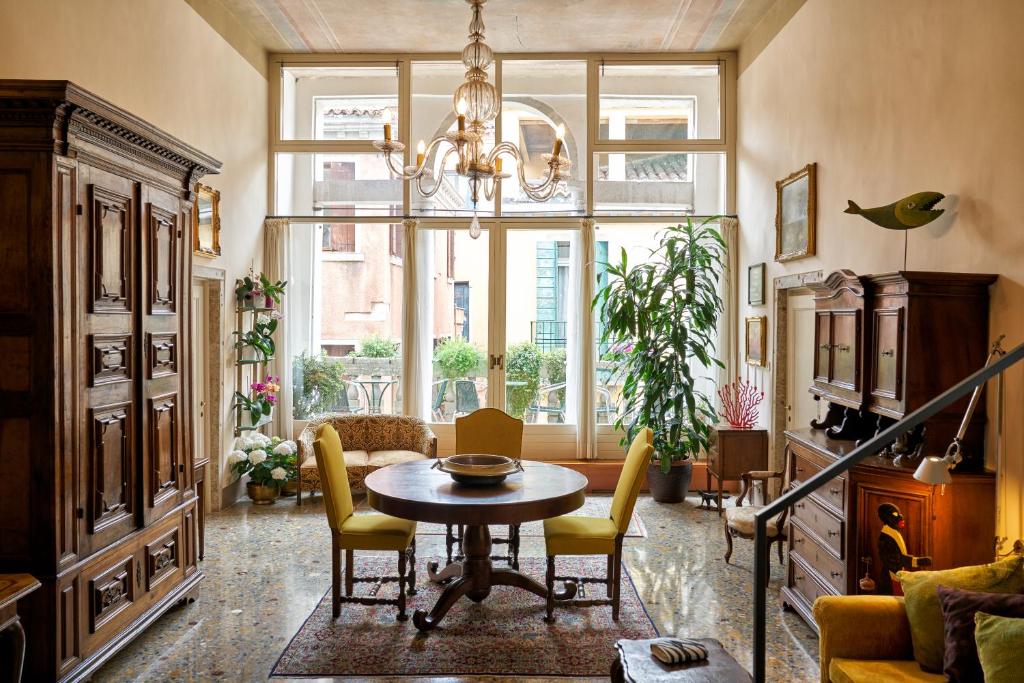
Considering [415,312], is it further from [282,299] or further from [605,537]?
[605,537]

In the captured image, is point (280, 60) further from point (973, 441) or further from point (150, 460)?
point (973, 441)

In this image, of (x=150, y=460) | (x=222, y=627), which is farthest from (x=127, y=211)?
(x=222, y=627)

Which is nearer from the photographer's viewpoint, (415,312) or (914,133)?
(914,133)

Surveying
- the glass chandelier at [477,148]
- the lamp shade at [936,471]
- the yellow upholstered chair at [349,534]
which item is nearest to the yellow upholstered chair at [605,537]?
the yellow upholstered chair at [349,534]

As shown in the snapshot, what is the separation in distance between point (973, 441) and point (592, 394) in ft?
13.3

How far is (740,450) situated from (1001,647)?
3838 millimetres

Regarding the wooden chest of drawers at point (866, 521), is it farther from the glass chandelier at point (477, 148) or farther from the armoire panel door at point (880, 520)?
the glass chandelier at point (477, 148)

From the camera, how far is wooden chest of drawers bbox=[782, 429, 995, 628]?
2.89m

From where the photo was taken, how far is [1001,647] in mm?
2055

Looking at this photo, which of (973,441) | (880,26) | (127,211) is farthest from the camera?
(880,26)

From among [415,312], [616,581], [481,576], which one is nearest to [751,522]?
[616,581]

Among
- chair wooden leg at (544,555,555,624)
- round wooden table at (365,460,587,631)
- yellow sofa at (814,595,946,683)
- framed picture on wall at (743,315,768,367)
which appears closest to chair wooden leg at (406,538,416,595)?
round wooden table at (365,460,587,631)

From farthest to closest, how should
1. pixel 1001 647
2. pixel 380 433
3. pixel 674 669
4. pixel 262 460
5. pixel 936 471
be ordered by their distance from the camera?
pixel 380 433
pixel 262 460
pixel 936 471
pixel 674 669
pixel 1001 647

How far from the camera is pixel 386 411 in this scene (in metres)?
7.07
